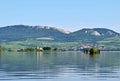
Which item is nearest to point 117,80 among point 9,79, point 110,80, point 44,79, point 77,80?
point 110,80

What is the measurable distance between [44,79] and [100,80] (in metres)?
8.37

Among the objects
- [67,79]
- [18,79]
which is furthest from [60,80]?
[18,79]

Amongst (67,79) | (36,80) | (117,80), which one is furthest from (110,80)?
(36,80)

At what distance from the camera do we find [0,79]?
69562mm

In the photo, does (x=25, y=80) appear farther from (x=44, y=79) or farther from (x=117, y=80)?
(x=117, y=80)

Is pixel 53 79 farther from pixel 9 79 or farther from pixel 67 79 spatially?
pixel 9 79

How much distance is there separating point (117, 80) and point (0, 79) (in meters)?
17.0

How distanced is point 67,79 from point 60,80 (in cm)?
214

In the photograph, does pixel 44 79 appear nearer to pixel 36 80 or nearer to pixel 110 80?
pixel 36 80

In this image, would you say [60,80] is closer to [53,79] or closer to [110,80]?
[53,79]

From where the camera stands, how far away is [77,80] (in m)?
68.5

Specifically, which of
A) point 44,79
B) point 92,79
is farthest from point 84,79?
point 44,79

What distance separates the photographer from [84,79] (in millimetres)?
70188

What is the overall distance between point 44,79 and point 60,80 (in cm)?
340
